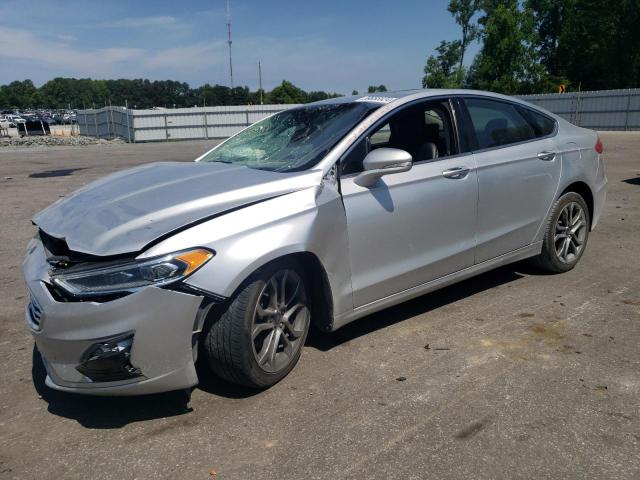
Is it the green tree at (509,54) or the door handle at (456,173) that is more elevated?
the green tree at (509,54)

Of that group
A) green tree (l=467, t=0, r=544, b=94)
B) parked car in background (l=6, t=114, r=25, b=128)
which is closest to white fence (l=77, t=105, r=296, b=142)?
parked car in background (l=6, t=114, r=25, b=128)

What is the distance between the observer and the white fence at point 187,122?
109ft

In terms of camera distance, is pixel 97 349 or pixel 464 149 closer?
pixel 97 349

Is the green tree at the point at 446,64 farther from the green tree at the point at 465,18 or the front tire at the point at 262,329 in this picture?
the front tire at the point at 262,329

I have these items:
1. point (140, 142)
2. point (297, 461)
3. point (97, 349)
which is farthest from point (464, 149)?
point (140, 142)

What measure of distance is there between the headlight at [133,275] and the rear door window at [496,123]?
2.52 metres

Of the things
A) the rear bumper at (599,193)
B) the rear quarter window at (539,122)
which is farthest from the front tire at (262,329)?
the rear bumper at (599,193)

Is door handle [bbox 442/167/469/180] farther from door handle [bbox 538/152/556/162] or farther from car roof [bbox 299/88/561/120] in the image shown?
door handle [bbox 538/152/556/162]

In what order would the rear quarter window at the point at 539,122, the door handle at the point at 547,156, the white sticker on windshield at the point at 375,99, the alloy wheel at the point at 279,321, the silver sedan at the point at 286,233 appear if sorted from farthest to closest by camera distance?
the rear quarter window at the point at 539,122 < the door handle at the point at 547,156 < the white sticker on windshield at the point at 375,99 < the alloy wheel at the point at 279,321 < the silver sedan at the point at 286,233

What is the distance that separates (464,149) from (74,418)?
3.05 m

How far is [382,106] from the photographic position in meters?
3.77

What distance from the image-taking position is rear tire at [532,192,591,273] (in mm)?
4770

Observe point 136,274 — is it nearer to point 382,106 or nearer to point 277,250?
point 277,250

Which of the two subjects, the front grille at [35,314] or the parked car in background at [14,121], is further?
the parked car in background at [14,121]
